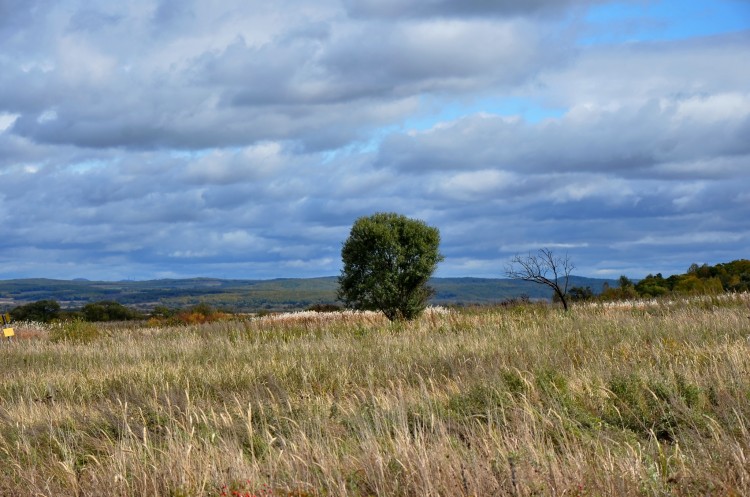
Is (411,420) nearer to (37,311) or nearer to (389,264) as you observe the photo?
(389,264)

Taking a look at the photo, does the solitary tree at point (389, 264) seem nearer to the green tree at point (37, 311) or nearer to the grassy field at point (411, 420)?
the grassy field at point (411, 420)

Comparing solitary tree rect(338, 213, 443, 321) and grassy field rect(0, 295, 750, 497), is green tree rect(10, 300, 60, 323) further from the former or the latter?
grassy field rect(0, 295, 750, 497)

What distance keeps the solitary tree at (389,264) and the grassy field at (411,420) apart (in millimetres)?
12213

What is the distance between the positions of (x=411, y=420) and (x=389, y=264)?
2105 cm

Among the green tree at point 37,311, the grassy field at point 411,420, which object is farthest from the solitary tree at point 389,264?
the green tree at point 37,311

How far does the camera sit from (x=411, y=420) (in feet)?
27.3

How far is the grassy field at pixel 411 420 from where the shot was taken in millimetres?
5750

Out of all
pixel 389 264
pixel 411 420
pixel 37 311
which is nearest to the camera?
pixel 411 420

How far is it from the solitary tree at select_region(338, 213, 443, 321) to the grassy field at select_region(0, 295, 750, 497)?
1221cm

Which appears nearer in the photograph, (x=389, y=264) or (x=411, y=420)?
(x=411, y=420)

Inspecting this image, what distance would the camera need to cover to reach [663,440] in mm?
7477

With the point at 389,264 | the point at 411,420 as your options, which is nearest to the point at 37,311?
the point at 389,264

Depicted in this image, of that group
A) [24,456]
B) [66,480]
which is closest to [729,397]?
[66,480]

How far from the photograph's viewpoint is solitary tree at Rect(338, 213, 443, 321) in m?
29.0
